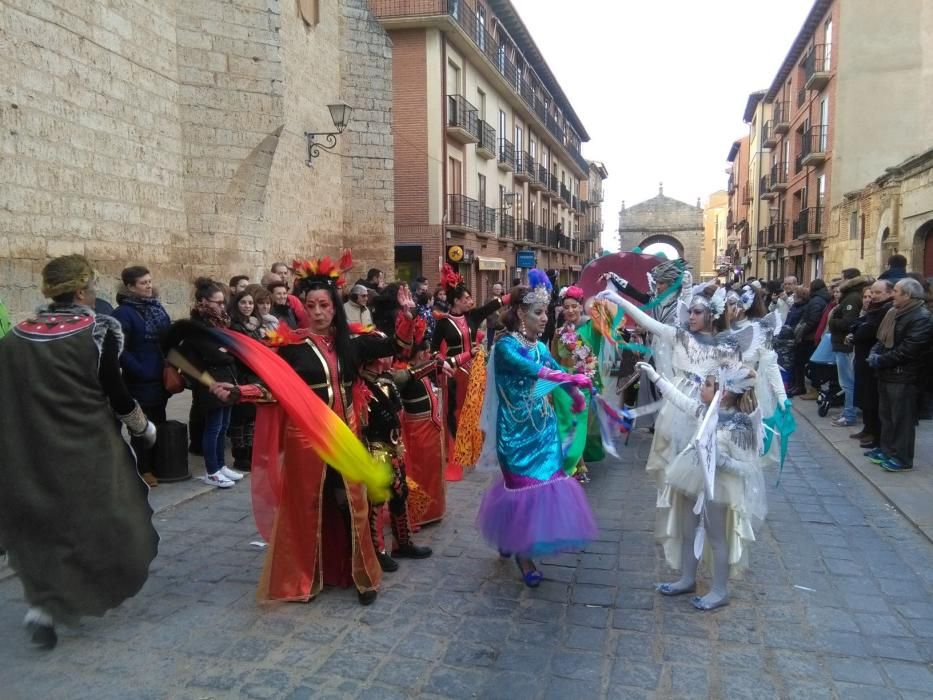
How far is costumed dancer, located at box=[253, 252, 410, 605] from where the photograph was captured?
12.7 ft

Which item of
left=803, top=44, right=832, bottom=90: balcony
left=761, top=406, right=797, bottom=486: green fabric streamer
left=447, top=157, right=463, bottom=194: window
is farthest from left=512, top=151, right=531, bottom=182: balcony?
left=761, top=406, right=797, bottom=486: green fabric streamer

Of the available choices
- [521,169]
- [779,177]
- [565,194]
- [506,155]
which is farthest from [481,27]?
[565,194]

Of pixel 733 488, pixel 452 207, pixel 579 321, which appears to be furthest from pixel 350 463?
pixel 452 207

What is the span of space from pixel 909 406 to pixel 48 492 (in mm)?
7078

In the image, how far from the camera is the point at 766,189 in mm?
37469

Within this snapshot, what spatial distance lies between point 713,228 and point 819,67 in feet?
198

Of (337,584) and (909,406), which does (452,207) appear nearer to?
(909,406)

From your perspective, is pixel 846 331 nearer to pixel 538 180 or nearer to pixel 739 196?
pixel 538 180

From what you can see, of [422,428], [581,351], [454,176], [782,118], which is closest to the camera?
[422,428]

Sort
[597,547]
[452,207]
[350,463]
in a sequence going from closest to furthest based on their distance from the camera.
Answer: [350,463] → [597,547] → [452,207]

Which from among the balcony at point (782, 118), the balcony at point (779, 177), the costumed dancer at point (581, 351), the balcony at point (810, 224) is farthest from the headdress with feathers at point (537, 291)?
the balcony at point (782, 118)

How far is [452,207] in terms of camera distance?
2302cm

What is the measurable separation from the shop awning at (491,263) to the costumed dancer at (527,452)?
21485mm

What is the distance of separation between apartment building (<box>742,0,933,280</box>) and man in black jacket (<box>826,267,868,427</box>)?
37.0ft
